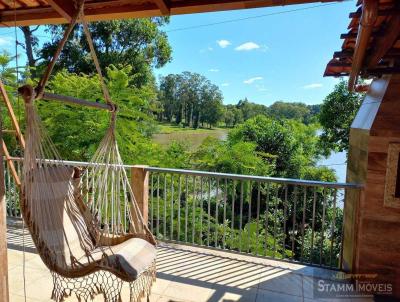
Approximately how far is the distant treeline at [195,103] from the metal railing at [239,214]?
23.3 ft

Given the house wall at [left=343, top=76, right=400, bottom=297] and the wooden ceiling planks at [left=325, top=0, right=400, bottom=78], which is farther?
the house wall at [left=343, top=76, right=400, bottom=297]

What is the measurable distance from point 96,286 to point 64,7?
6.79 feet

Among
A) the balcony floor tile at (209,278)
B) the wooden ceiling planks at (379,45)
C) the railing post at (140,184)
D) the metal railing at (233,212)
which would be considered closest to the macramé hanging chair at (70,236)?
the balcony floor tile at (209,278)

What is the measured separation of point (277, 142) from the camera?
8789 mm

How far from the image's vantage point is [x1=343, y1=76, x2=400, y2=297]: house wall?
2.47 metres

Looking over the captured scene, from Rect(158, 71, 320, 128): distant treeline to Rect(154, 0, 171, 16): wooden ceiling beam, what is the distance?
1155 cm

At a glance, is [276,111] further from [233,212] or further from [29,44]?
[29,44]

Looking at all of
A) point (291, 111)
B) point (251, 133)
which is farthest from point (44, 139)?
point (291, 111)

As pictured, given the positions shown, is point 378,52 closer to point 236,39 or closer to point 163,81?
point 163,81

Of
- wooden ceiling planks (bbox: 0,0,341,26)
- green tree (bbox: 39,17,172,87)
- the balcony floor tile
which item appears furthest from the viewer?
green tree (bbox: 39,17,172,87)

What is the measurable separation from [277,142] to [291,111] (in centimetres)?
511

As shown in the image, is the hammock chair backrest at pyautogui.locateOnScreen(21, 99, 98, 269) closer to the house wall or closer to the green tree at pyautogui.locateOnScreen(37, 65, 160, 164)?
the house wall

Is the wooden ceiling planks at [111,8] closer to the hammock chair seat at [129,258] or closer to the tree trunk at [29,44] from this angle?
the hammock chair seat at [129,258]

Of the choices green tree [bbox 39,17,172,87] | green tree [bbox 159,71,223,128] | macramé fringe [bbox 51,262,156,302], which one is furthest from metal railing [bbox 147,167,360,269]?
green tree [bbox 159,71,223,128]
